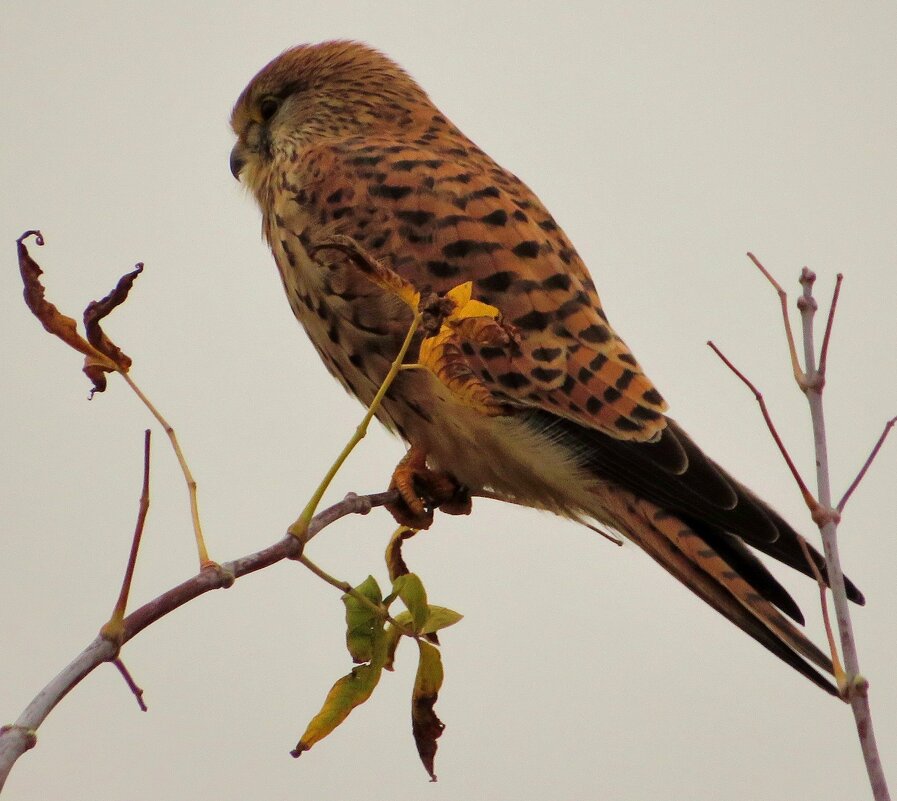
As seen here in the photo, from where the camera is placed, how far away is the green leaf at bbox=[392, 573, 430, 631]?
1.49 metres

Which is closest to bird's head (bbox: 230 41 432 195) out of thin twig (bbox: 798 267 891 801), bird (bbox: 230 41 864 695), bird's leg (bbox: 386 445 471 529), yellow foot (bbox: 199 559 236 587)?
bird (bbox: 230 41 864 695)

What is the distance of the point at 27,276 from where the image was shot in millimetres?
1261

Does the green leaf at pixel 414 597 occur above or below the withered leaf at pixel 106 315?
below

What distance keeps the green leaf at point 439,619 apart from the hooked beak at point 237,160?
6.49 ft

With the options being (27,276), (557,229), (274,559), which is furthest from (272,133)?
(274,559)

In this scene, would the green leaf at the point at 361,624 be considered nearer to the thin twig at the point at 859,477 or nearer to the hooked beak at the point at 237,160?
the thin twig at the point at 859,477

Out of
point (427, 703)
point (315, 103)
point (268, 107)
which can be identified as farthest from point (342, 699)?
point (268, 107)

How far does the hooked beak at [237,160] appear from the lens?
3.25 m

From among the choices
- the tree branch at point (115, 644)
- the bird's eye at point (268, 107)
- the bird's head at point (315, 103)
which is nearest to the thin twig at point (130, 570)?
the tree branch at point (115, 644)

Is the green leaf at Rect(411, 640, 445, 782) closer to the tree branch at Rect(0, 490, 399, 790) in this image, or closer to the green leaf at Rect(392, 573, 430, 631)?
the green leaf at Rect(392, 573, 430, 631)

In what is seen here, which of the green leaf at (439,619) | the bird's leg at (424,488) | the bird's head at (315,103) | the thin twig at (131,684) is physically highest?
the bird's head at (315,103)

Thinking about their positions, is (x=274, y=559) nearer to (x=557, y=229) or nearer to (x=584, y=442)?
(x=584, y=442)

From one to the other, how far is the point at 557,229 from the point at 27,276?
67.5 inches

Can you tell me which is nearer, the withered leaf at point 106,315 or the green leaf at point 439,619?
the withered leaf at point 106,315
